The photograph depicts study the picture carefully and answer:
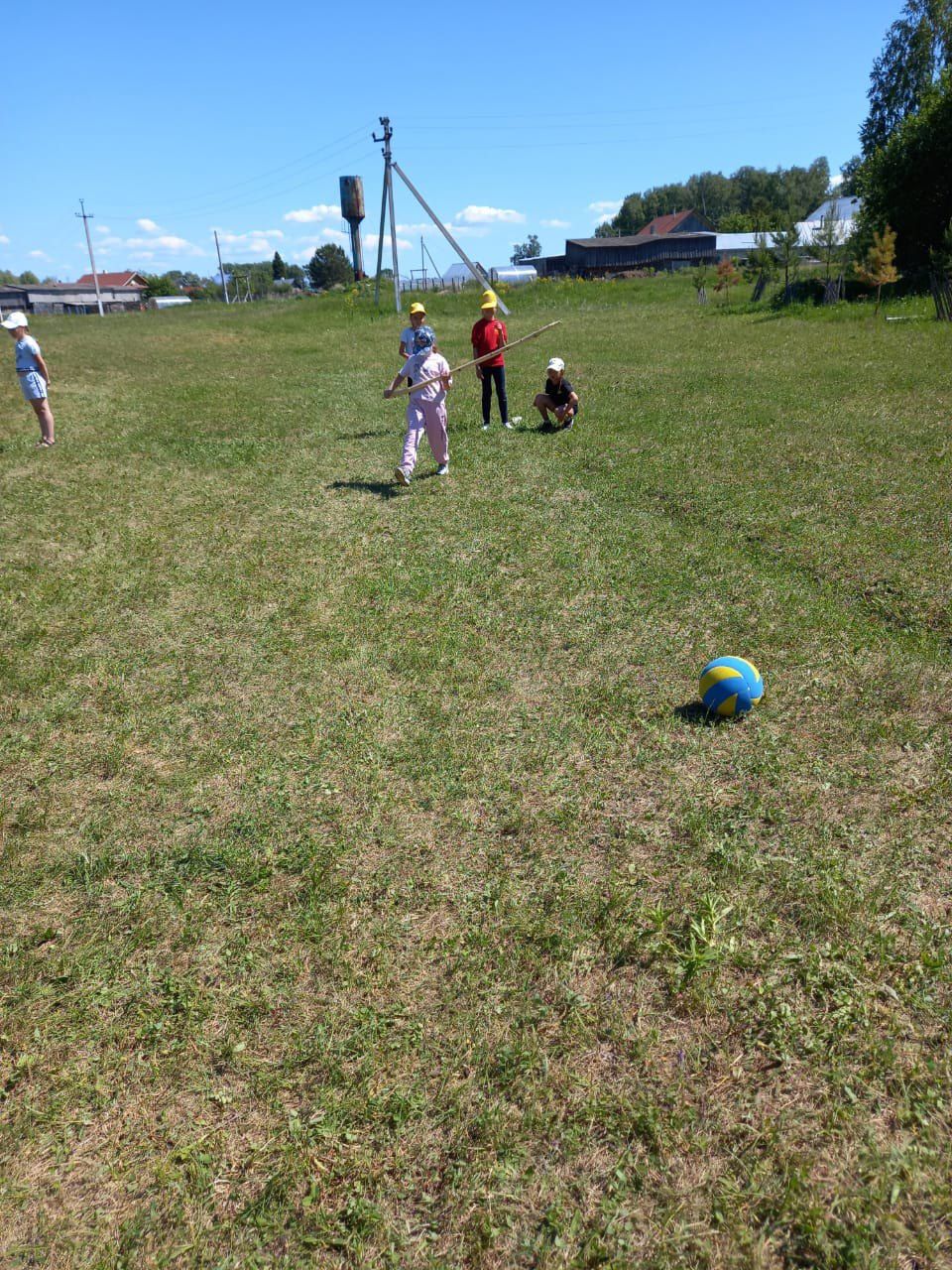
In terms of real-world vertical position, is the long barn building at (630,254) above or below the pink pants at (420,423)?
above

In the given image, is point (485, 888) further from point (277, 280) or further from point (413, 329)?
point (277, 280)

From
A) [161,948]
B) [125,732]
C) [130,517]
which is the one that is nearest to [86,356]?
[130,517]

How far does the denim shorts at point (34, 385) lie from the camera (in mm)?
13281

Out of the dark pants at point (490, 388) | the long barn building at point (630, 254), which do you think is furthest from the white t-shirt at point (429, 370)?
the long barn building at point (630, 254)

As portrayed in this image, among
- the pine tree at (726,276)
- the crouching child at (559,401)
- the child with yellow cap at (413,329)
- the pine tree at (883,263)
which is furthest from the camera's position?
the pine tree at (726,276)

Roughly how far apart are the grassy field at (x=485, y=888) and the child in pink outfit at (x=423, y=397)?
122cm

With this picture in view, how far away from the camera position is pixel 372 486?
11.2 m

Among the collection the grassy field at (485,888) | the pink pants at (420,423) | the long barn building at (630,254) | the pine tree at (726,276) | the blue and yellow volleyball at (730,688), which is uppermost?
the long barn building at (630,254)

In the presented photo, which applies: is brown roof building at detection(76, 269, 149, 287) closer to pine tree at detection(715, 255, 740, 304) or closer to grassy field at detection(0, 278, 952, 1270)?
pine tree at detection(715, 255, 740, 304)

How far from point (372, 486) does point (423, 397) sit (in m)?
1.48

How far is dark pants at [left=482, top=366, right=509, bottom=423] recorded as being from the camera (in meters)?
13.0

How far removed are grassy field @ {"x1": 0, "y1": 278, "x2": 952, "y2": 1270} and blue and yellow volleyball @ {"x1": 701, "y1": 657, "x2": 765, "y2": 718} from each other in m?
0.20

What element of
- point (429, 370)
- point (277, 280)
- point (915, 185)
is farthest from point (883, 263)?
point (277, 280)

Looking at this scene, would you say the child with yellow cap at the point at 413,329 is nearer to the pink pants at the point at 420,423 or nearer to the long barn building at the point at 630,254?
the pink pants at the point at 420,423
